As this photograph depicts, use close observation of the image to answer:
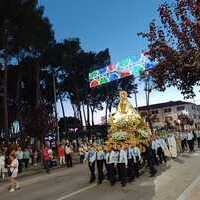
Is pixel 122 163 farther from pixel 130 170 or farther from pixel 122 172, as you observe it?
pixel 130 170

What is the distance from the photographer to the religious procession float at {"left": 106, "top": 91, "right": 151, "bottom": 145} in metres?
26.1

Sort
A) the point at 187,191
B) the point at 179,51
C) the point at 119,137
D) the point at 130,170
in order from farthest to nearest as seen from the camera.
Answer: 1. the point at 119,137
2. the point at 130,170
3. the point at 187,191
4. the point at 179,51

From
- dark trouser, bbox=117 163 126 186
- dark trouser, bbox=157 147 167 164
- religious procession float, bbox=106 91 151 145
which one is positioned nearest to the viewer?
dark trouser, bbox=117 163 126 186

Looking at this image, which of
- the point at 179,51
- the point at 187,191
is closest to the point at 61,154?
the point at 187,191

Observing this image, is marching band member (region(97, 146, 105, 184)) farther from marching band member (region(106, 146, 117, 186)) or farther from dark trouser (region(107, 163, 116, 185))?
dark trouser (region(107, 163, 116, 185))

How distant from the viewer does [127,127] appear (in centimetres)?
2764

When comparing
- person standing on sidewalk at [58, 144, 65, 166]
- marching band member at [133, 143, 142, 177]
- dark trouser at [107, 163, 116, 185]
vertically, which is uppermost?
person standing on sidewalk at [58, 144, 65, 166]

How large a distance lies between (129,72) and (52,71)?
19727 mm

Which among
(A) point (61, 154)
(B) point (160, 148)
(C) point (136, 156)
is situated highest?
(A) point (61, 154)

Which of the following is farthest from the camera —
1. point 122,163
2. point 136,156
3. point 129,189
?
point 136,156

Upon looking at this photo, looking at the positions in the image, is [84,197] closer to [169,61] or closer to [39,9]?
[169,61]

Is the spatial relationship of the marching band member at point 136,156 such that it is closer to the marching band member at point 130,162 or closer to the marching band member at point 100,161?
the marching band member at point 130,162

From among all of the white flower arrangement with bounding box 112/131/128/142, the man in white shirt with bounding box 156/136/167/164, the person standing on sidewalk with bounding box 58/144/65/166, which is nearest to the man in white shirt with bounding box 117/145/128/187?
the white flower arrangement with bounding box 112/131/128/142

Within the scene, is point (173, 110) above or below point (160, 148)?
above
